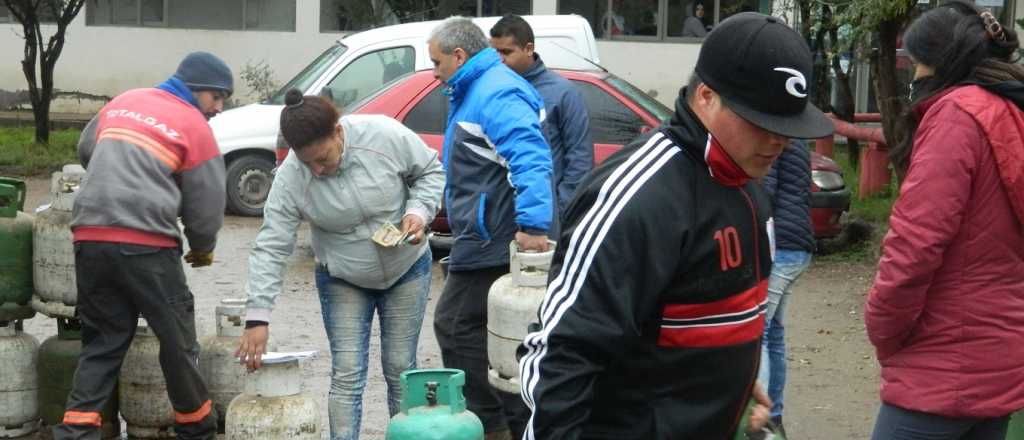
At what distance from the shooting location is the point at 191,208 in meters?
6.38

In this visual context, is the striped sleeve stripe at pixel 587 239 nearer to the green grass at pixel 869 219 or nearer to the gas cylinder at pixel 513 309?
the gas cylinder at pixel 513 309

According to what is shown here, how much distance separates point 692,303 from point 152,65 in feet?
77.4

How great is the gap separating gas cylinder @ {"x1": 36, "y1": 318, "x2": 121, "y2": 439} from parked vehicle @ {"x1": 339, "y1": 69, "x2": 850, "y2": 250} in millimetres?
5017

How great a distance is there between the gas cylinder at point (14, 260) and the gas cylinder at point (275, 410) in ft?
5.72

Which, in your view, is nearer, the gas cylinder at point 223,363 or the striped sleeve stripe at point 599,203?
the striped sleeve stripe at point 599,203

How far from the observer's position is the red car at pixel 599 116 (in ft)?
38.9

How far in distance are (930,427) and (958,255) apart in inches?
19.4

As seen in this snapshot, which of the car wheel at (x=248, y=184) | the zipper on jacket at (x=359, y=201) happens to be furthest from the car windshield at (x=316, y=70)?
the zipper on jacket at (x=359, y=201)

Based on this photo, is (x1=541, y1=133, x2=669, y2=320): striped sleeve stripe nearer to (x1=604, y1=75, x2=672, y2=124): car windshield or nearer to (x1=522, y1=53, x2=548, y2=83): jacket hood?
(x1=522, y1=53, x2=548, y2=83): jacket hood

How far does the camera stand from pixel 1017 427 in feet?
17.3

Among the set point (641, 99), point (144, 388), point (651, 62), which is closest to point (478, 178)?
point (144, 388)

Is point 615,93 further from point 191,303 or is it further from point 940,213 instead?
point 940,213

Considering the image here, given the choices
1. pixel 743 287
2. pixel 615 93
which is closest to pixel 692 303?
pixel 743 287

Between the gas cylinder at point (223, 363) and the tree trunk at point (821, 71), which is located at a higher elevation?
the tree trunk at point (821, 71)
